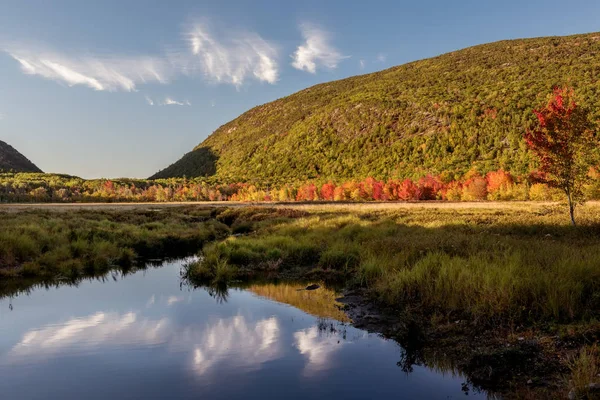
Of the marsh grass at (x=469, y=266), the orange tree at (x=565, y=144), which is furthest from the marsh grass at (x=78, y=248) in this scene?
the orange tree at (x=565, y=144)

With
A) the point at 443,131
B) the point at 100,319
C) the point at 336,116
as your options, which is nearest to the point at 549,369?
the point at 100,319

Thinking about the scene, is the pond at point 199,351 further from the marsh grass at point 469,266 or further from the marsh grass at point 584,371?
the marsh grass at point 469,266

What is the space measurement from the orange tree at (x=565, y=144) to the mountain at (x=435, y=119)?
66714 millimetres

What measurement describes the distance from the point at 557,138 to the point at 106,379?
2187cm

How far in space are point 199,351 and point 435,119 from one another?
133 metres

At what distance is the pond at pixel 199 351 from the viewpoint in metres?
7.85

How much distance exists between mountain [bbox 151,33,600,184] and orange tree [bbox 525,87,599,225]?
219 feet

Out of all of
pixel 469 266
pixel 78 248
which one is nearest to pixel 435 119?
pixel 78 248

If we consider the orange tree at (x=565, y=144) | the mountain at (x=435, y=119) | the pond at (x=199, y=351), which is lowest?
the pond at (x=199, y=351)

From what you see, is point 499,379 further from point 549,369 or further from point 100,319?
point 100,319

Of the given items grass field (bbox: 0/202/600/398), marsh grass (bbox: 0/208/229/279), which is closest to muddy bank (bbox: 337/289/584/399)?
grass field (bbox: 0/202/600/398)

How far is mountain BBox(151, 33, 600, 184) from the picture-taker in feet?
350

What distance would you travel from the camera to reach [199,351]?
9773 mm

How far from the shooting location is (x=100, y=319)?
12664mm
